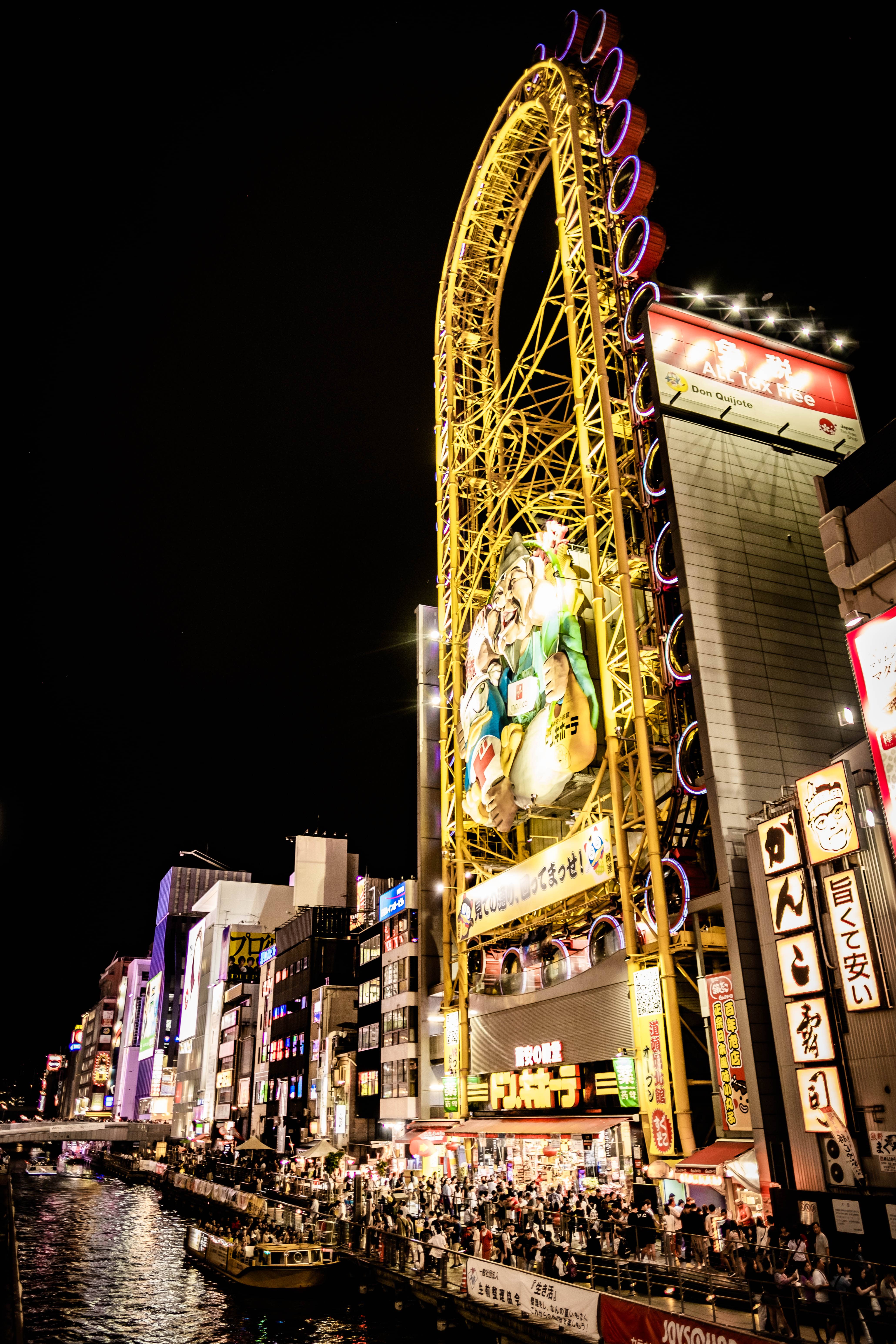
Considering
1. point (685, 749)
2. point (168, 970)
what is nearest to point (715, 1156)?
point (685, 749)

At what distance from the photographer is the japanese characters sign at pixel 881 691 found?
2439 cm

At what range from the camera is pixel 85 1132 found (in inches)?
5482

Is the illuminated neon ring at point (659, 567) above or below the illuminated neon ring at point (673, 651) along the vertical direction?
above

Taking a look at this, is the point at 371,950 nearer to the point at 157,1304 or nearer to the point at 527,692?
the point at 527,692

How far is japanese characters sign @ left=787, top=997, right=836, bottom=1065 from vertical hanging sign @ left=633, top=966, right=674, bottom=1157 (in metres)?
5.40

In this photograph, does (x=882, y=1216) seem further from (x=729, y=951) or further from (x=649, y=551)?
(x=649, y=551)

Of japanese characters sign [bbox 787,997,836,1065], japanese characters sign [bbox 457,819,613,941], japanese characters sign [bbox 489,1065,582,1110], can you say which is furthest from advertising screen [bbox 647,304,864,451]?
japanese characters sign [bbox 489,1065,582,1110]

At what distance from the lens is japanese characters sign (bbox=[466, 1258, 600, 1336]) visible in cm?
2009

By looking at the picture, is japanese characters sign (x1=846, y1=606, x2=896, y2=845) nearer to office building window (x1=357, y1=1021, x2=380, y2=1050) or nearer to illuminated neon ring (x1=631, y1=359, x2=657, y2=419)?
illuminated neon ring (x1=631, y1=359, x2=657, y2=419)

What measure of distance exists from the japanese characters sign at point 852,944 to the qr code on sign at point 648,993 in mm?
7704

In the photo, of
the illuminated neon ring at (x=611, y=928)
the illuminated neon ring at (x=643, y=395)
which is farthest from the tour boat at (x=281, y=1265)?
the illuminated neon ring at (x=643, y=395)

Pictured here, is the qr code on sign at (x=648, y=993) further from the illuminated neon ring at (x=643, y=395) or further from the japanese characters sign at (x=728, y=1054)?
the illuminated neon ring at (x=643, y=395)

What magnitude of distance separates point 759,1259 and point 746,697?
738 inches

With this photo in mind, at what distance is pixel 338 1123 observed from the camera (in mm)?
67750
